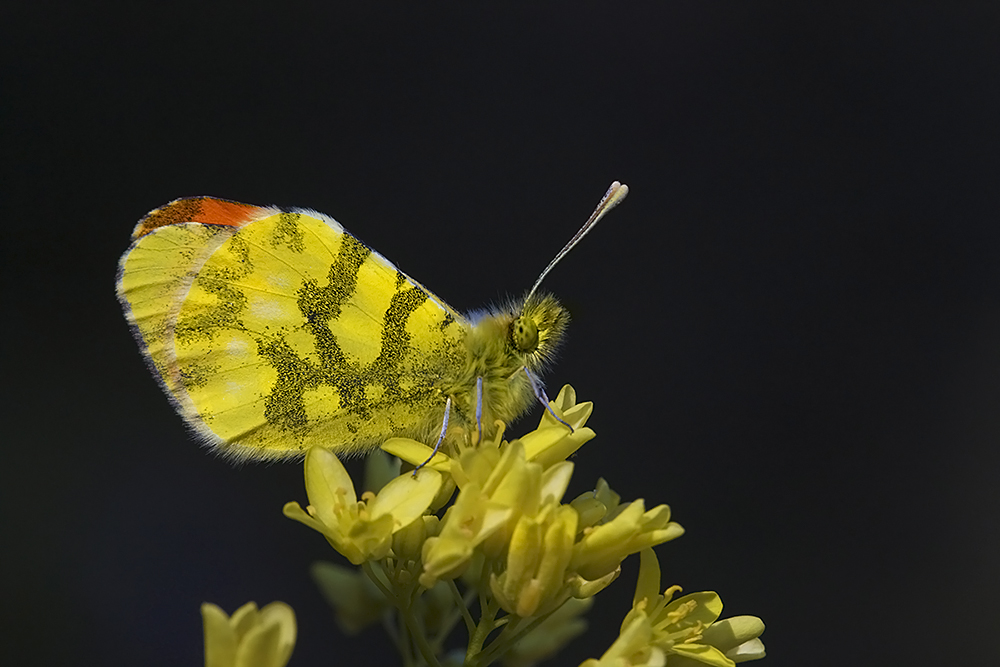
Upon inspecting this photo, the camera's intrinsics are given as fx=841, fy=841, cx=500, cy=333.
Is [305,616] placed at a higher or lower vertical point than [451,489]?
lower

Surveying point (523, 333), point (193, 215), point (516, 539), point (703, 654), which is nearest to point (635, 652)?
point (703, 654)

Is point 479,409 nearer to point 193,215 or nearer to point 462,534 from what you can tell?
point 462,534

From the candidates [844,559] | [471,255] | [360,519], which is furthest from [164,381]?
[844,559]

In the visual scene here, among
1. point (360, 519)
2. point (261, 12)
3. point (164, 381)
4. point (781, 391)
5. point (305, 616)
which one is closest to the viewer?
point (360, 519)

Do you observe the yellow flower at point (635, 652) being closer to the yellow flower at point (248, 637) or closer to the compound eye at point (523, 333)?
the yellow flower at point (248, 637)

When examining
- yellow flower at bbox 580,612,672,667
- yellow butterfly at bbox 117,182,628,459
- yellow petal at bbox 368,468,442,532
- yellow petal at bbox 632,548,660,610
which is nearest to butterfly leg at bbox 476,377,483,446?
yellow butterfly at bbox 117,182,628,459

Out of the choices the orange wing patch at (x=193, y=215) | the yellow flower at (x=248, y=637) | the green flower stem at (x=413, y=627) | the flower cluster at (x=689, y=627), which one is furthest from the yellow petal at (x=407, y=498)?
the orange wing patch at (x=193, y=215)

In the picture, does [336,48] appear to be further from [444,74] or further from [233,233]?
[233,233]
